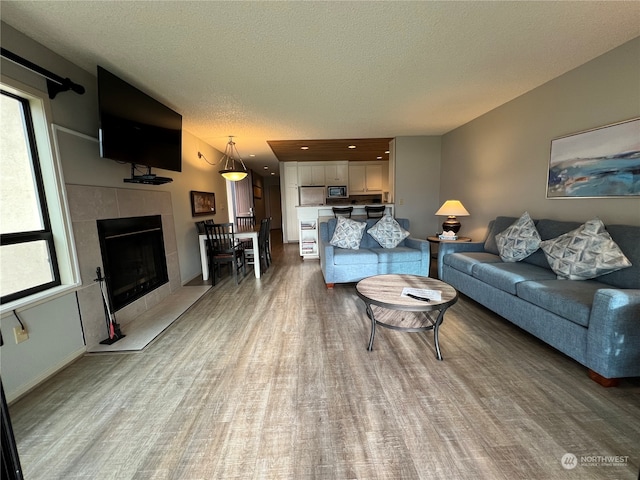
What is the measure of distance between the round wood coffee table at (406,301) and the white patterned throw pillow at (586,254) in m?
0.92

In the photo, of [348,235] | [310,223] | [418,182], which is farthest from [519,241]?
[310,223]

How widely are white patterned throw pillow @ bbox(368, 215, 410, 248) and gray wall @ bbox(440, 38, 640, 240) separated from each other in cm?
132

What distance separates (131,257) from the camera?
9.26 feet

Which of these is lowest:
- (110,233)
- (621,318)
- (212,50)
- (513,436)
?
(513,436)

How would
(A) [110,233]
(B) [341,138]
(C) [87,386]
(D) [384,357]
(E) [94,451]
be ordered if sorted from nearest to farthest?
(E) [94,451] < (C) [87,386] < (D) [384,357] < (A) [110,233] < (B) [341,138]

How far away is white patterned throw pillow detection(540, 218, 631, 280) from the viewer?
76.9 inches

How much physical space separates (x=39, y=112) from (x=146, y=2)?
115cm

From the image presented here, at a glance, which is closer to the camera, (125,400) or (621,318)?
(621,318)

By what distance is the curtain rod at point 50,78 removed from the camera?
162cm

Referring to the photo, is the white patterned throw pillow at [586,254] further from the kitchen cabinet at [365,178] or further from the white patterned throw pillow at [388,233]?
the kitchen cabinet at [365,178]

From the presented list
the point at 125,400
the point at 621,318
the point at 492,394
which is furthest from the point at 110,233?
the point at 621,318

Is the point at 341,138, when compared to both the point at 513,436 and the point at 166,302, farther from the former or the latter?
the point at 513,436

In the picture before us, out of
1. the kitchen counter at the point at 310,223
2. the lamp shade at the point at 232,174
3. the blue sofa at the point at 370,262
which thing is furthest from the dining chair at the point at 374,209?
the lamp shade at the point at 232,174

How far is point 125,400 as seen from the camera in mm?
1615
